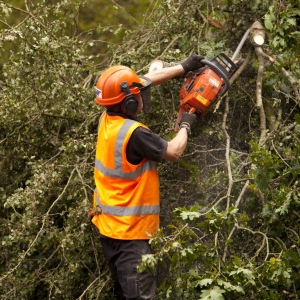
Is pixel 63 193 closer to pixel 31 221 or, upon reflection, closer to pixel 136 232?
pixel 31 221

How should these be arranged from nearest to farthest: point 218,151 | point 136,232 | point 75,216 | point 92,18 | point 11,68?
point 136,232 → point 75,216 → point 218,151 → point 11,68 → point 92,18

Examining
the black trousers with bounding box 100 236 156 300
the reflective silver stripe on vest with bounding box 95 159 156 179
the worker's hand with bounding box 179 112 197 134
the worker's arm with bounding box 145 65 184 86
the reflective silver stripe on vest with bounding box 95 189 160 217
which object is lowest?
the black trousers with bounding box 100 236 156 300

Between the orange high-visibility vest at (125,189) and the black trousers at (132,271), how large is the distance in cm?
6

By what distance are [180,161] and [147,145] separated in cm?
80

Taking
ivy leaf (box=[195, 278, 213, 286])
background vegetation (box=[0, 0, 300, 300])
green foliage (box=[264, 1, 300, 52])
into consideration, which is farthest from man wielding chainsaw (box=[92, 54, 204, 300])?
green foliage (box=[264, 1, 300, 52])

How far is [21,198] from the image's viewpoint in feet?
13.9

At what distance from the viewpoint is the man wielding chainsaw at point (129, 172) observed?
3.61 metres

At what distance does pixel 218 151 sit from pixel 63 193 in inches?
48.5

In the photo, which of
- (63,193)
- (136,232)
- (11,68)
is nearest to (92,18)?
(11,68)

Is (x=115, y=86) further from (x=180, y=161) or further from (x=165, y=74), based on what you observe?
(x=180, y=161)

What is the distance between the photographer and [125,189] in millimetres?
3713

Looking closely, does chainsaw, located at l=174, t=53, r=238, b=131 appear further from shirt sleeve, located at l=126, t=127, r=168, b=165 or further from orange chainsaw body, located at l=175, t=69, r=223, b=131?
shirt sleeve, located at l=126, t=127, r=168, b=165

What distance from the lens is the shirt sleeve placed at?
3.56m

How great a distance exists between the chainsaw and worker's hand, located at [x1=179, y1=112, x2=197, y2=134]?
0.31ft
